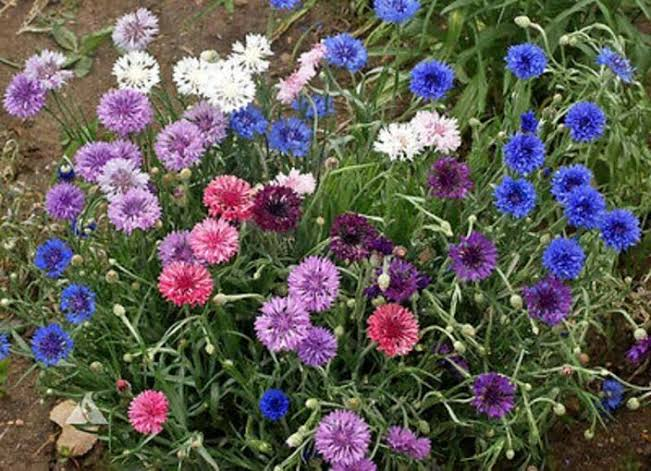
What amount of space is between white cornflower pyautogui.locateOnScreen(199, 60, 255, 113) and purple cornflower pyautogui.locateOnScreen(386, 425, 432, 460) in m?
0.66

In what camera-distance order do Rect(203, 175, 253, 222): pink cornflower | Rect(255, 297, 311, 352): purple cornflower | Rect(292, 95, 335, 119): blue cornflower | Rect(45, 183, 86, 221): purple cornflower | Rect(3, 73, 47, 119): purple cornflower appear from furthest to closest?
1. Rect(292, 95, 335, 119): blue cornflower
2. Rect(3, 73, 47, 119): purple cornflower
3. Rect(45, 183, 86, 221): purple cornflower
4. Rect(203, 175, 253, 222): pink cornflower
5. Rect(255, 297, 311, 352): purple cornflower

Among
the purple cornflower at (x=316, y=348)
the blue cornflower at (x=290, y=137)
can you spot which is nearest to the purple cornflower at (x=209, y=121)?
the blue cornflower at (x=290, y=137)

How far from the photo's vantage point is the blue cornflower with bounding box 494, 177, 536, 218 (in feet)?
Answer: 6.21

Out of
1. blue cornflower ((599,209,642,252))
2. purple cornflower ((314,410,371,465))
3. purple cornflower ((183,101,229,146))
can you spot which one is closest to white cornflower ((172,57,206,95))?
purple cornflower ((183,101,229,146))

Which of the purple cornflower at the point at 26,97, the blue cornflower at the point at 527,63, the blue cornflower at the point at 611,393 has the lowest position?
the blue cornflower at the point at 611,393

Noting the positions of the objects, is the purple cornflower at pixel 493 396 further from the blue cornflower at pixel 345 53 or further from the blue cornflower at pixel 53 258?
the blue cornflower at pixel 53 258

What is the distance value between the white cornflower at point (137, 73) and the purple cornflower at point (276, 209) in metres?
0.36

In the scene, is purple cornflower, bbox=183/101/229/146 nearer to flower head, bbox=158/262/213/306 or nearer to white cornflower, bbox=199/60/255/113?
white cornflower, bbox=199/60/255/113

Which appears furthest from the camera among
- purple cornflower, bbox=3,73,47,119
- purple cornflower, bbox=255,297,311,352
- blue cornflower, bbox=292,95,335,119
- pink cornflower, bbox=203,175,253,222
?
blue cornflower, bbox=292,95,335,119

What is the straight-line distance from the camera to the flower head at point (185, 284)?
5.95ft

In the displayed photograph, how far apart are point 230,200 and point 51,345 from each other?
1.35 feet

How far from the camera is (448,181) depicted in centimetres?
196

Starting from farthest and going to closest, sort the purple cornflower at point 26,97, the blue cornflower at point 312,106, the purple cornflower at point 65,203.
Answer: the blue cornflower at point 312,106, the purple cornflower at point 26,97, the purple cornflower at point 65,203

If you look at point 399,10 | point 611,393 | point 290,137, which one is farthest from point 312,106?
point 611,393
